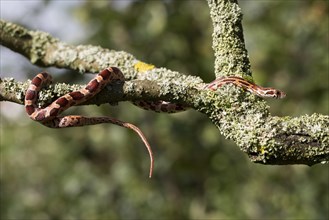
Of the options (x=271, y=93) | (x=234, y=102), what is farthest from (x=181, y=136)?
(x=234, y=102)

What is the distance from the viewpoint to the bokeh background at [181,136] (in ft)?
27.9

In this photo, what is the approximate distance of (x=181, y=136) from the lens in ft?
31.3

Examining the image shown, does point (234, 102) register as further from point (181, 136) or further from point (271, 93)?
point (181, 136)

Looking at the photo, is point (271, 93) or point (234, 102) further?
point (271, 93)

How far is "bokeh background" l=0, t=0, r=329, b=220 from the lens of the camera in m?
8.49

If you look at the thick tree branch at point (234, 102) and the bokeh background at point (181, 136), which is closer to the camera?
the thick tree branch at point (234, 102)

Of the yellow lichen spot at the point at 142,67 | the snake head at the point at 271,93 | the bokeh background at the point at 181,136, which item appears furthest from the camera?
the bokeh background at the point at 181,136

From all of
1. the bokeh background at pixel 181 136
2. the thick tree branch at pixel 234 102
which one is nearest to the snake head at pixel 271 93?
the thick tree branch at pixel 234 102

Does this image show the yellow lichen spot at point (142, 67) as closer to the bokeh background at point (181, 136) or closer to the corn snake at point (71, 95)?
the corn snake at point (71, 95)

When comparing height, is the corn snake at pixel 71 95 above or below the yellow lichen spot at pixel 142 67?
below

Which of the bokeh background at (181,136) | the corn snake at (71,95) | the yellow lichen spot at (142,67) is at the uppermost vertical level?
the bokeh background at (181,136)

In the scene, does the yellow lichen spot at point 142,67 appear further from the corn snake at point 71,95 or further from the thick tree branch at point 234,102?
the corn snake at point 71,95

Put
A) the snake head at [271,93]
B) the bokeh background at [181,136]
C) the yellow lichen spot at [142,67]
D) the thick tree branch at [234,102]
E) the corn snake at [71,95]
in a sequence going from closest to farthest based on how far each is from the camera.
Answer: the thick tree branch at [234,102]
the corn snake at [71,95]
the yellow lichen spot at [142,67]
the snake head at [271,93]
the bokeh background at [181,136]

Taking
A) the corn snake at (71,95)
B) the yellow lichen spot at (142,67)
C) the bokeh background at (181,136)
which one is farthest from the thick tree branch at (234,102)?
the bokeh background at (181,136)
